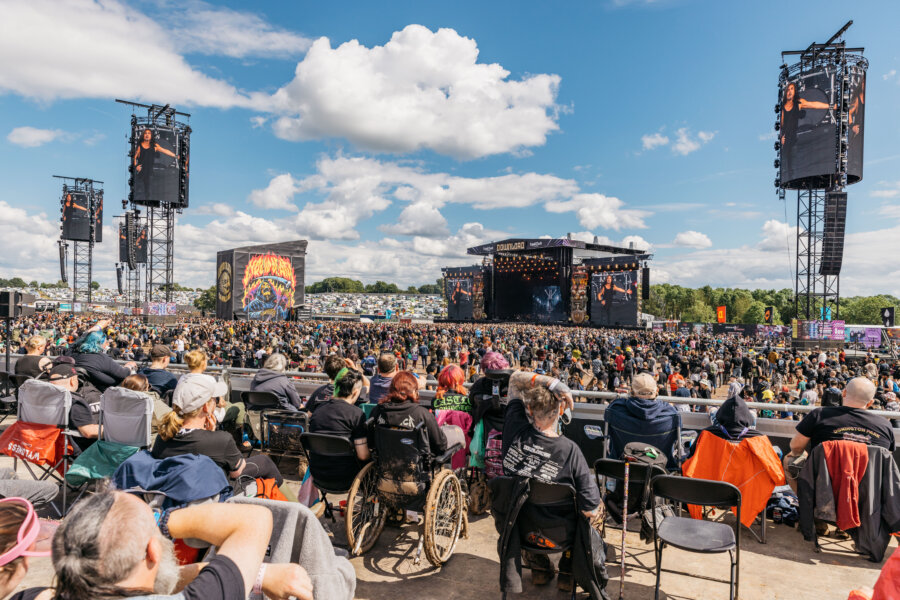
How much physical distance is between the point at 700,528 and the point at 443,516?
6.11 feet

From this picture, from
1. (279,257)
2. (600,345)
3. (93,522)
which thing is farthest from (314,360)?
(279,257)

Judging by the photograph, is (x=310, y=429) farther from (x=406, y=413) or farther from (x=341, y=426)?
(x=406, y=413)

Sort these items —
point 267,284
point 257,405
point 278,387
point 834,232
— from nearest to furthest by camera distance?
1. point 257,405
2. point 278,387
3. point 834,232
4. point 267,284

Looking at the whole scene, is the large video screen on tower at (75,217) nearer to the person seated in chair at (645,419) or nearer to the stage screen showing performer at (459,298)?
the stage screen showing performer at (459,298)

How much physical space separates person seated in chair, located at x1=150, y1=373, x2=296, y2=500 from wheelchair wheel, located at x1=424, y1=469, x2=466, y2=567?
4.21 ft

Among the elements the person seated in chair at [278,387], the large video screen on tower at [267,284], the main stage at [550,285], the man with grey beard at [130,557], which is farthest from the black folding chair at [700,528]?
the large video screen on tower at [267,284]

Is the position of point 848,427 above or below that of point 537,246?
below

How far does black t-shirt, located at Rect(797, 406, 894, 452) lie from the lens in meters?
3.94

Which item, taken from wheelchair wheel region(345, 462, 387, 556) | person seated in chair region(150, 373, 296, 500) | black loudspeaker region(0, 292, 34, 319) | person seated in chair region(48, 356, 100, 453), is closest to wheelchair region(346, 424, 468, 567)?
wheelchair wheel region(345, 462, 387, 556)

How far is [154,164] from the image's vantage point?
130 ft

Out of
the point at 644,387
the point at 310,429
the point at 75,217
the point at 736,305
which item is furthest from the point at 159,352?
the point at 736,305

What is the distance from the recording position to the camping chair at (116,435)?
12.5ft

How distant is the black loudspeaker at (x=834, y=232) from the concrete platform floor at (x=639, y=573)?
3428cm

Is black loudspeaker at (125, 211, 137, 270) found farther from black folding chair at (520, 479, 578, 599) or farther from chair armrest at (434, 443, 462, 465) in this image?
black folding chair at (520, 479, 578, 599)
